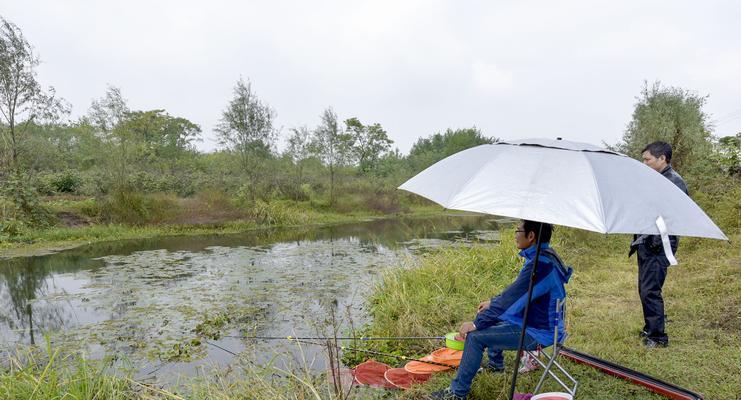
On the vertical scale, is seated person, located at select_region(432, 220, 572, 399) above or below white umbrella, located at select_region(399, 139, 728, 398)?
below

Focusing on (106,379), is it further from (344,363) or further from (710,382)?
(710,382)

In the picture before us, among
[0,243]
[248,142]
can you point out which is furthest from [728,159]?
[0,243]

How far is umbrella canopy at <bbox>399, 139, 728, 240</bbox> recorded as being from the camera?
5.12 ft

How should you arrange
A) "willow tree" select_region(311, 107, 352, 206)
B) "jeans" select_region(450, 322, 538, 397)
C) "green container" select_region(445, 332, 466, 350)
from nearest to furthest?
1. "jeans" select_region(450, 322, 538, 397)
2. "green container" select_region(445, 332, 466, 350)
3. "willow tree" select_region(311, 107, 352, 206)

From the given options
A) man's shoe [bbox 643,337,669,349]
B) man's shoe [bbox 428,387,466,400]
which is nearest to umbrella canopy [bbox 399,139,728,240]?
man's shoe [bbox 428,387,466,400]

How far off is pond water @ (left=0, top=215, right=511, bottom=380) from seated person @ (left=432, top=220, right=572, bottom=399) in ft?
3.62

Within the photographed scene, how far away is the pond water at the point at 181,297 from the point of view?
14.2 ft

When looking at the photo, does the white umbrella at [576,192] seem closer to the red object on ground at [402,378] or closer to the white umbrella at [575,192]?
the white umbrella at [575,192]

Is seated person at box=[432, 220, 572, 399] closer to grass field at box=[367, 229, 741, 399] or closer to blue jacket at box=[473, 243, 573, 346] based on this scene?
blue jacket at box=[473, 243, 573, 346]

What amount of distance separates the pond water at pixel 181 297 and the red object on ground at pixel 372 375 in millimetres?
457

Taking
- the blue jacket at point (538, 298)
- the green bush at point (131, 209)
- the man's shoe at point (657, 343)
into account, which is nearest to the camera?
the blue jacket at point (538, 298)

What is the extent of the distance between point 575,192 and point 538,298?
0.95 metres

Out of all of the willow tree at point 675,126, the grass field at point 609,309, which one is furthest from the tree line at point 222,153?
the grass field at point 609,309

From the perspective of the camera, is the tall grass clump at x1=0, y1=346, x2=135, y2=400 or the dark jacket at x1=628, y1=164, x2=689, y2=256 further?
the dark jacket at x1=628, y1=164, x2=689, y2=256
